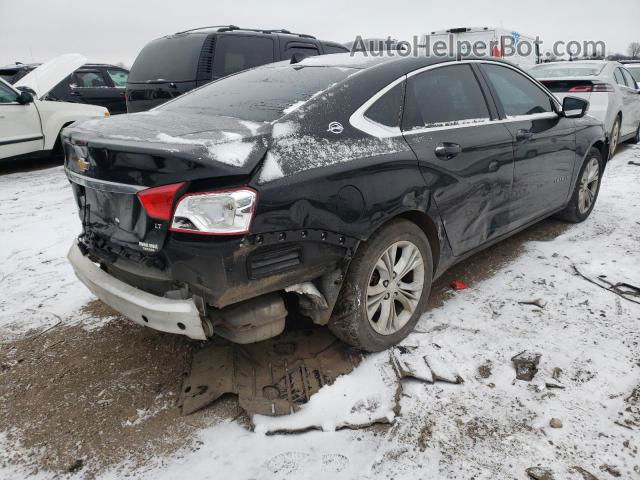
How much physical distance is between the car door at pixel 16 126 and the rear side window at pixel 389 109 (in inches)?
274

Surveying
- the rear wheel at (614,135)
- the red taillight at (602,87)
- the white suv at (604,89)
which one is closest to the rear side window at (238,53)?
the white suv at (604,89)

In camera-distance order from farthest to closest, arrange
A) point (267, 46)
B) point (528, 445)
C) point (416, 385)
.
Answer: point (267, 46) < point (416, 385) < point (528, 445)

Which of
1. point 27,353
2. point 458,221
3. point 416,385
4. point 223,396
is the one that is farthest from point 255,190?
point 27,353

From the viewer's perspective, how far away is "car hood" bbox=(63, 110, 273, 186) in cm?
189

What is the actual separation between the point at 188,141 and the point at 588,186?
4.19 metres

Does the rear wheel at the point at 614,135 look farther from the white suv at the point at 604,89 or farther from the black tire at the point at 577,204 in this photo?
the black tire at the point at 577,204

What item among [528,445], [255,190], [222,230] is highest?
[255,190]

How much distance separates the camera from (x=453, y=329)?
292cm

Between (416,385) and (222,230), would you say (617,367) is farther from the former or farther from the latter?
(222,230)

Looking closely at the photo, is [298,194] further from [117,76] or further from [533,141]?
[117,76]

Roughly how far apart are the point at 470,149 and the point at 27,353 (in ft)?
9.56

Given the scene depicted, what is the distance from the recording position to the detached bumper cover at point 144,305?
203cm

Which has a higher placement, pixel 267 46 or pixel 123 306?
pixel 267 46

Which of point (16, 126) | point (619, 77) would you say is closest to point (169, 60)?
point (16, 126)
